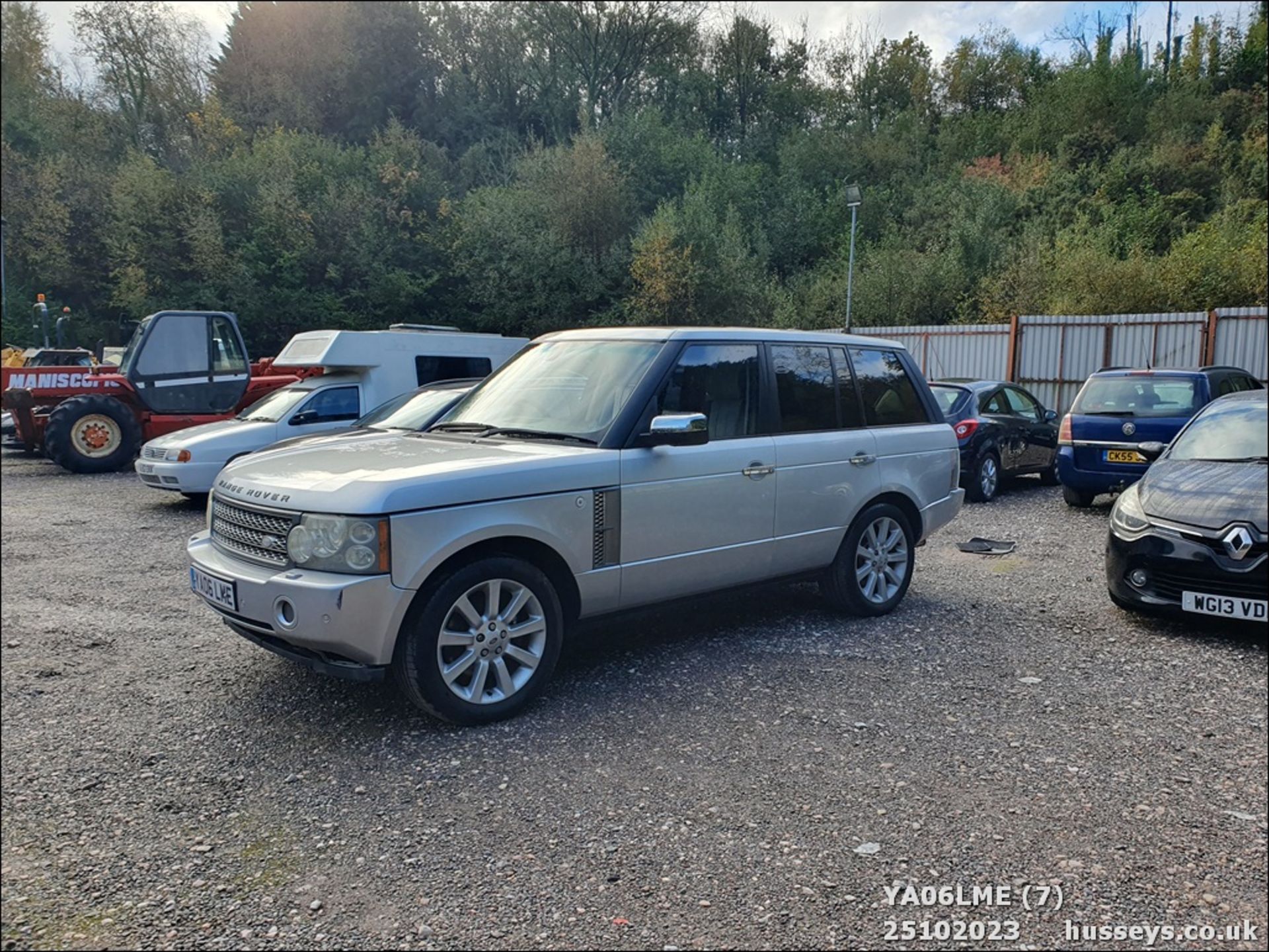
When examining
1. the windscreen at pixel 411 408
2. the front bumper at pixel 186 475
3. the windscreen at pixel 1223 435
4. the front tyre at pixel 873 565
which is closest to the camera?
the windscreen at pixel 1223 435

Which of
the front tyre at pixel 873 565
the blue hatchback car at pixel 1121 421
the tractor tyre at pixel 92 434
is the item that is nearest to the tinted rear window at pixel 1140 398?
the blue hatchback car at pixel 1121 421

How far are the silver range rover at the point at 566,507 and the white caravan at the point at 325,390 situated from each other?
16.6 feet

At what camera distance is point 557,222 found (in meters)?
25.9

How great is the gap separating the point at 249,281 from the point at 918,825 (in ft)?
86.2

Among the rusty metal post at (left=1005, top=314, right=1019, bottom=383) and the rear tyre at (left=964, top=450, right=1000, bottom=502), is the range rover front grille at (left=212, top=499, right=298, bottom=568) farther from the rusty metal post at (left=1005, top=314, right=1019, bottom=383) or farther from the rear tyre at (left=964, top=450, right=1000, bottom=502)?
the rusty metal post at (left=1005, top=314, right=1019, bottom=383)

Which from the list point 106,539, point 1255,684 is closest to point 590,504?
point 1255,684

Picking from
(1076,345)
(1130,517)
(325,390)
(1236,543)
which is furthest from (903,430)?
(1076,345)

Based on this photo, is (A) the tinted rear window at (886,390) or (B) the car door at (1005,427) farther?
(B) the car door at (1005,427)

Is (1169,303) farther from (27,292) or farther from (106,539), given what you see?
(27,292)

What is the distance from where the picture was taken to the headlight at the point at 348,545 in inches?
143

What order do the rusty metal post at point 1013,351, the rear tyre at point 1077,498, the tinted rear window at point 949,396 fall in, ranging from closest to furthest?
the rear tyre at point 1077,498 → the tinted rear window at point 949,396 → the rusty metal post at point 1013,351

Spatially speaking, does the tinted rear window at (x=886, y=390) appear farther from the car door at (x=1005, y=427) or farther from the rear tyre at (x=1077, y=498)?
the car door at (x=1005, y=427)

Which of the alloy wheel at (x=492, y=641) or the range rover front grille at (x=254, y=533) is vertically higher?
the range rover front grille at (x=254, y=533)

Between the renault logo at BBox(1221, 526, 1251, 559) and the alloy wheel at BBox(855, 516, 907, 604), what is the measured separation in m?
2.19
